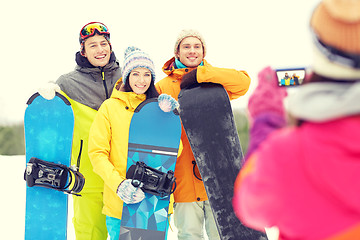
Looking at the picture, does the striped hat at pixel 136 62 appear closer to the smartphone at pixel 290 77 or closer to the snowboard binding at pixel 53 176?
the snowboard binding at pixel 53 176

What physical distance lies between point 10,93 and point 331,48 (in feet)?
40.2

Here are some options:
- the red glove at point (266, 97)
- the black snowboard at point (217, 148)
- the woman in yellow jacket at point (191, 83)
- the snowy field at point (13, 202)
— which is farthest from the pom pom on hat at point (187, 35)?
the red glove at point (266, 97)

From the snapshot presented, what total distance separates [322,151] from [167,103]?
6.31ft

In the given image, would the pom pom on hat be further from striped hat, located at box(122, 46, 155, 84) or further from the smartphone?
the smartphone

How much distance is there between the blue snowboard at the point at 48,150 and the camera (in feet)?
10.0

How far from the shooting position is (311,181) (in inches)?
41.9

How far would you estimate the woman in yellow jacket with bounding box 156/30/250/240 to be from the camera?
119 inches

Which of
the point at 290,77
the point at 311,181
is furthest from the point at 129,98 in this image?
the point at 311,181

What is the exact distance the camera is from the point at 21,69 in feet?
42.3

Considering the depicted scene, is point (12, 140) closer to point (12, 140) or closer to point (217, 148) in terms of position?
point (12, 140)

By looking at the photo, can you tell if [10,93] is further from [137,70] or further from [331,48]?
[331,48]

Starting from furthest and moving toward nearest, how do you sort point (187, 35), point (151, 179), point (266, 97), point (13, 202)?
point (13, 202), point (187, 35), point (151, 179), point (266, 97)

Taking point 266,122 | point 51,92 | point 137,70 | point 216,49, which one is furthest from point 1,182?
point 216,49

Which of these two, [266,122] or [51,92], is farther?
[51,92]
